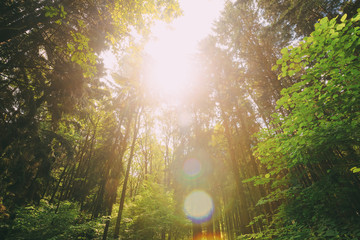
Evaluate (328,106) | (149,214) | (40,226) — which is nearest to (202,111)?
(149,214)

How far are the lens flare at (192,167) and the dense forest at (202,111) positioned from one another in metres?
0.10

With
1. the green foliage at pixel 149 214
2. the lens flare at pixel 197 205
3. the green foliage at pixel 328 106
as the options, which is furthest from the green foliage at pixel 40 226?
the green foliage at pixel 328 106

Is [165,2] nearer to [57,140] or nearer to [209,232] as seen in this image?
[57,140]

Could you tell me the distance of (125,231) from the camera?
30.7 feet

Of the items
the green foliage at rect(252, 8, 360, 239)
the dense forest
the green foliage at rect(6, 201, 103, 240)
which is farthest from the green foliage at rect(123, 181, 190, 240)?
the green foliage at rect(252, 8, 360, 239)

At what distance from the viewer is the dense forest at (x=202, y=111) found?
10.6 ft

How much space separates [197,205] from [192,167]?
11.7 feet

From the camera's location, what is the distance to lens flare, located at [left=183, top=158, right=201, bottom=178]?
11588 millimetres

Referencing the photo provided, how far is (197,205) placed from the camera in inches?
496

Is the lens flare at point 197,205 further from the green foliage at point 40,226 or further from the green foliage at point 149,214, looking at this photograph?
the green foliage at point 40,226

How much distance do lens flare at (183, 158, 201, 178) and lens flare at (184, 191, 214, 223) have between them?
1.58 meters

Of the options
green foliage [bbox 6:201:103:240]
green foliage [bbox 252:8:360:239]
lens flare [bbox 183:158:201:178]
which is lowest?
green foliage [bbox 6:201:103:240]

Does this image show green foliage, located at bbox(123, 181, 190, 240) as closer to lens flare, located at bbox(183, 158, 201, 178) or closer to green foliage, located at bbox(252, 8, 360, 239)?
lens flare, located at bbox(183, 158, 201, 178)

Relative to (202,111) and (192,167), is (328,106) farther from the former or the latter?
(192,167)
